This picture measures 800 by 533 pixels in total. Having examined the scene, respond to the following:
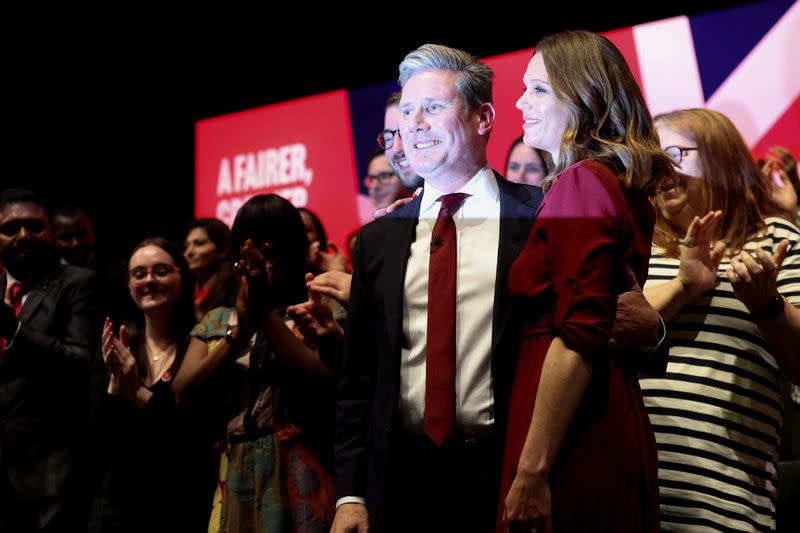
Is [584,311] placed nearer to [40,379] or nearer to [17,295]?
[40,379]

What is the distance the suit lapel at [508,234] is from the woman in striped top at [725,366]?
34 centimetres

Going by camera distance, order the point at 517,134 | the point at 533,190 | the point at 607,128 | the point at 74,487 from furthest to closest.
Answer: the point at 74,487 → the point at 517,134 → the point at 533,190 → the point at 607,128

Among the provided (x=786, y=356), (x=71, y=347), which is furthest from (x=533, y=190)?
(x=71, y=347)

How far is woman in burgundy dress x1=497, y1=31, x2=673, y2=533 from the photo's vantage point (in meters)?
1.52

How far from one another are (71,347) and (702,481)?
7.38ft

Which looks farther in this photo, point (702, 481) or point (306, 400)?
point (306, 400)

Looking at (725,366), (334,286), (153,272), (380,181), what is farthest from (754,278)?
(153,272)

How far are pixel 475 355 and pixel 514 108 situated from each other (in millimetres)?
624

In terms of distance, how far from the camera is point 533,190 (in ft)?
6.50

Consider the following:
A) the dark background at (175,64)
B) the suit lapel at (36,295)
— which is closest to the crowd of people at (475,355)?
the suit lapel at (36,295)

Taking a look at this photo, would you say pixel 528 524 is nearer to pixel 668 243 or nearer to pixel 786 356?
pixel 786 356

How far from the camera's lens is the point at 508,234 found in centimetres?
190

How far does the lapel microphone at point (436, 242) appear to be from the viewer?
6.28 ft

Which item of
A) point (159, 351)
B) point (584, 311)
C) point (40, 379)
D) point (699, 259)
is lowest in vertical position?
point (40, 379)
